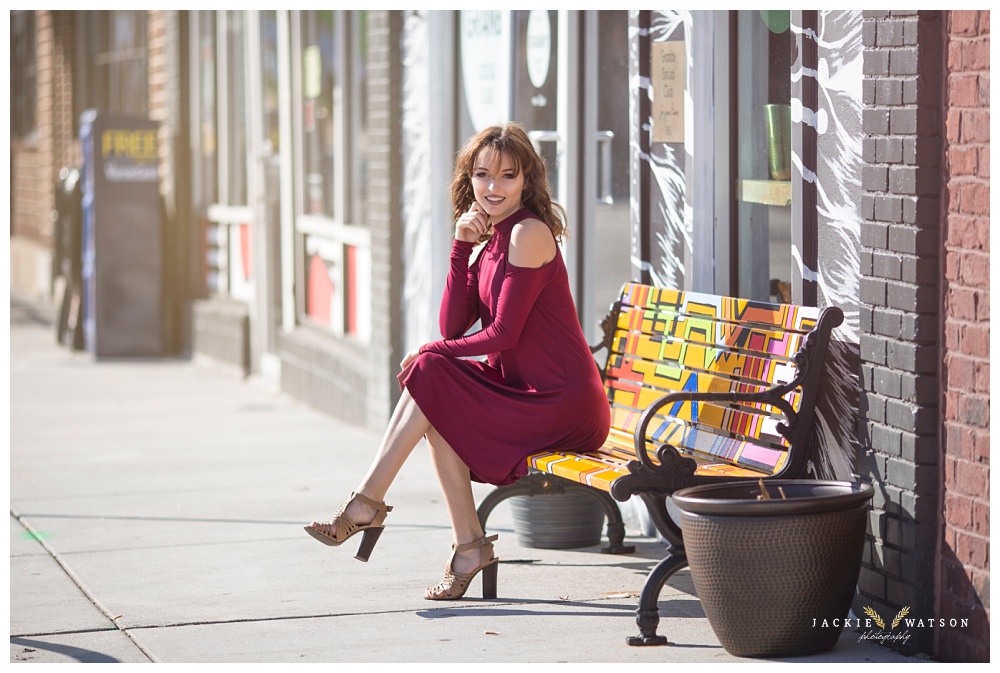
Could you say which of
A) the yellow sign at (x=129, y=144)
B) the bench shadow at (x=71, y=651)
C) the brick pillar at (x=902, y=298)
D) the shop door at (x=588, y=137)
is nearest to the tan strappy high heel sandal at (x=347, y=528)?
the bench shadow at (x=71, y=651)

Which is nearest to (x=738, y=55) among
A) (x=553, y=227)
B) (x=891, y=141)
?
(x=553, y=227)

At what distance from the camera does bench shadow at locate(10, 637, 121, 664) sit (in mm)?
4598

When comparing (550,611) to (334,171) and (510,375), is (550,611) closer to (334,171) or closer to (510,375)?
(510,375)

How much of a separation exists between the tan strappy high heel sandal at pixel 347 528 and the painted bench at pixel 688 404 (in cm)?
53

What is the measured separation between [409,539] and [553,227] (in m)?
1.58

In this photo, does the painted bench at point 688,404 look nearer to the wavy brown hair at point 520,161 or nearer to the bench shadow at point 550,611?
the bench shadow at point 550,611

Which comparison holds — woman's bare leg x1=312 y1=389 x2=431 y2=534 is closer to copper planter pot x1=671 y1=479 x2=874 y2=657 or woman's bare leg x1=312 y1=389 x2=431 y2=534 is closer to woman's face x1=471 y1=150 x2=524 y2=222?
Result: woman's face x1=471 y1=150 x2=524 y2=222

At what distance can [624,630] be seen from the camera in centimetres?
484

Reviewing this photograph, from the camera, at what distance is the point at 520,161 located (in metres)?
5.28

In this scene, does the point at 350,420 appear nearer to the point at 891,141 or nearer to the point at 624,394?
the point at 624,394

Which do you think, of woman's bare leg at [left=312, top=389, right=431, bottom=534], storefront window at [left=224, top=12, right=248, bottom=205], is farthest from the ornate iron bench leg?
storefront window at [left=224, top=12, right=248, bottom=205]

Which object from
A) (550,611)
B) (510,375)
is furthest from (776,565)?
(510,375)

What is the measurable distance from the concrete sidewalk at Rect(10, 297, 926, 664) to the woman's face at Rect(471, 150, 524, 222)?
1272 mm

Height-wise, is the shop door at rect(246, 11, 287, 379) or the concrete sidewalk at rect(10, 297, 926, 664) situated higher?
the shop door at rect(246, 11, 287, 379)
